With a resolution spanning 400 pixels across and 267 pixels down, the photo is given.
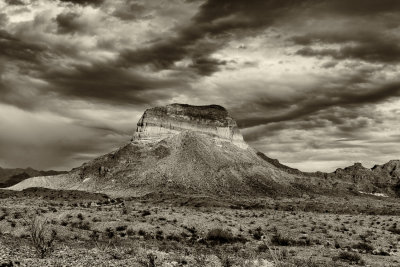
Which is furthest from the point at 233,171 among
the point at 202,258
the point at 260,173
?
the point at 202,258

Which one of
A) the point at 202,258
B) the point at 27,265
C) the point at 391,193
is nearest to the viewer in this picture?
the point at 27,265

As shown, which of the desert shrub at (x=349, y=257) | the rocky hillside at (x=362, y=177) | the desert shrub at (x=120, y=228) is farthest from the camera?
the rocky hillside at (x=362, y=177)

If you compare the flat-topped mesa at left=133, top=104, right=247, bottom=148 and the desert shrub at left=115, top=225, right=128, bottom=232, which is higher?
the flat-topped mesa at left=133, top=104, right=247, bottom=148

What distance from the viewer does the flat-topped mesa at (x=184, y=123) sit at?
6265 inches

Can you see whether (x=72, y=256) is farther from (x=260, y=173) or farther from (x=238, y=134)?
(x=238, y=134)

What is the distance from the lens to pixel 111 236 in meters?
30.5

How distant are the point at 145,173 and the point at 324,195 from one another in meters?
52.3

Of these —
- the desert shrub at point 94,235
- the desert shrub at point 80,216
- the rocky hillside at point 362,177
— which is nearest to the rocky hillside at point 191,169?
the rocky hillside at point 362,177

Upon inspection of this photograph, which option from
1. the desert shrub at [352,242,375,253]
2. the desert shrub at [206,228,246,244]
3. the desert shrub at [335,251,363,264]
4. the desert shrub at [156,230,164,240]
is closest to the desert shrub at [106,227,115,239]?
the desert shrub at [156,230,164,240]

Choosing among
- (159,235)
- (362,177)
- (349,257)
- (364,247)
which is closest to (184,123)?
(362,177)

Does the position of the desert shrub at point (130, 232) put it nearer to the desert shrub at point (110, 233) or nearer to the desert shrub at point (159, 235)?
the desert shrub at point (110, 233)

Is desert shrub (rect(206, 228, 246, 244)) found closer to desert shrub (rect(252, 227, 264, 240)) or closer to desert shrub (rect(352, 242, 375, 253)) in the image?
desert shrub (rect(252, 227, 264, 240))

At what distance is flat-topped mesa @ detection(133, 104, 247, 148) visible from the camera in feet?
522

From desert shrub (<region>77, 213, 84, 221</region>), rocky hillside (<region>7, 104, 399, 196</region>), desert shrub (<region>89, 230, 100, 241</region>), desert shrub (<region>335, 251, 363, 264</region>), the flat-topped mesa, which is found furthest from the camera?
the flat-topped mesa
